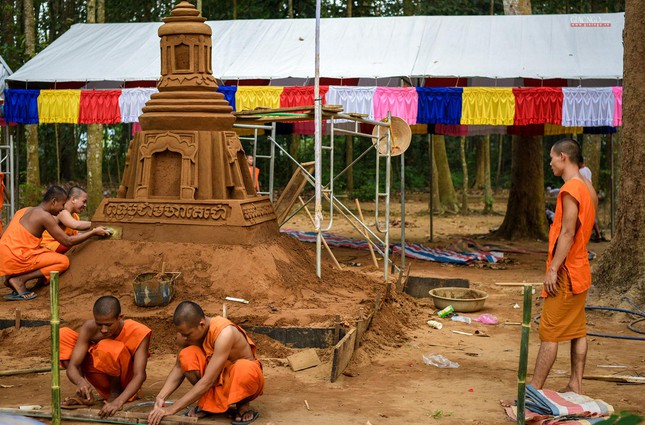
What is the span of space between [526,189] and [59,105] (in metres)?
8.85

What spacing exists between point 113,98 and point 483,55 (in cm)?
628

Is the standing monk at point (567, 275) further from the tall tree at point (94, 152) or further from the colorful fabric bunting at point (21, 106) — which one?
the tall tree at point (94, 152)

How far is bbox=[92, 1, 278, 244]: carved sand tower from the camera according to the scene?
25.9 ft

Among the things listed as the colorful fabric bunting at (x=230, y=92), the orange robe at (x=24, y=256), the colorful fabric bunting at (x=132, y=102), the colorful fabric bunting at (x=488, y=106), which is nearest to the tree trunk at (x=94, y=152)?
the colorful fabric bunting at (x=132, y=102)

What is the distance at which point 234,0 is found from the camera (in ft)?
67.2

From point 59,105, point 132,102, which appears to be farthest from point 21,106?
point 132,102

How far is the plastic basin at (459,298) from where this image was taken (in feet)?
29.5

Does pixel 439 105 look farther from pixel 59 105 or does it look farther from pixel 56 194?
pixel 59 105

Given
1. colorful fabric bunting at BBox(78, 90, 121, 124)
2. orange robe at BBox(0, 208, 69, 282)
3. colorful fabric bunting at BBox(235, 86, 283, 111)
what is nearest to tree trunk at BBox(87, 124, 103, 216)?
colorful fabric bunting at BBox(78, 90, 121, 124)

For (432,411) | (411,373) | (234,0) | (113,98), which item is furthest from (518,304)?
(234,0)

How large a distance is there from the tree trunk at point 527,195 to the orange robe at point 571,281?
9.87m

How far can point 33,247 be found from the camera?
7941 millimetres

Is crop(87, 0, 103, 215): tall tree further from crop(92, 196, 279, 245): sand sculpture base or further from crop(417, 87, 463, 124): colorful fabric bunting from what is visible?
crop(92, 196, 279, 245): sand sculpture base

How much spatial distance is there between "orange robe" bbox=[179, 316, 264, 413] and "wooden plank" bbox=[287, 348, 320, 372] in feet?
4.46
